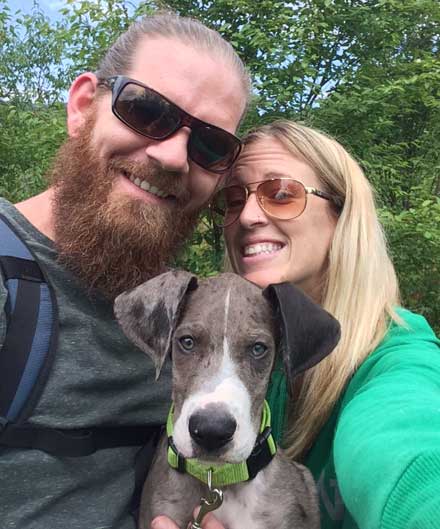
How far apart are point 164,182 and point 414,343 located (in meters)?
1.60

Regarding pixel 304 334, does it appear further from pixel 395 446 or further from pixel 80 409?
pixel 80 409

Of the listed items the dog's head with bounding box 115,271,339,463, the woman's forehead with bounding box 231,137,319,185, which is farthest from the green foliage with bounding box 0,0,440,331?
the dog's head with bounding box 115,271,339,463

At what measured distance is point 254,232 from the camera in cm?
387

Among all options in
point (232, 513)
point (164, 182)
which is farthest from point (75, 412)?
point (164, 182)

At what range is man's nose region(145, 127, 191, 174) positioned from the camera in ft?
11.2

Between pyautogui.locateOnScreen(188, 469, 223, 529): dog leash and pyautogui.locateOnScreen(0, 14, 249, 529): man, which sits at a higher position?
pyautogui.locateOnScreen(0, 14, 249, 529): man

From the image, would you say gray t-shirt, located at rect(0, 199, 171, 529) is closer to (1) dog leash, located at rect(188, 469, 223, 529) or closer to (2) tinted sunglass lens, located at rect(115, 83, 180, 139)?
(1) dog leash, located at rect(188, 469, 223, 529)

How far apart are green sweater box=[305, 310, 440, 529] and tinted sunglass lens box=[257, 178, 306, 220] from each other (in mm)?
1064

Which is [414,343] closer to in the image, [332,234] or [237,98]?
[332,234]

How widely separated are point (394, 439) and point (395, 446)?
1.5 inches

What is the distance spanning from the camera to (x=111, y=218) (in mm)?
3414

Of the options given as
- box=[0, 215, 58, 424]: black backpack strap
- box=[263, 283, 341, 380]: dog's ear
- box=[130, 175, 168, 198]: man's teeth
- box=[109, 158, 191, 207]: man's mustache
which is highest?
box=[109, 158, 191, 207]: man's mustache

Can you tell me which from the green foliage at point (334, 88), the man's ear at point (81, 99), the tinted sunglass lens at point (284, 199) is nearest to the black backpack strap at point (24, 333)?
the man's ear at point (81, 99)

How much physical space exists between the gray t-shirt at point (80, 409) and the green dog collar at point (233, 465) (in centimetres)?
32
